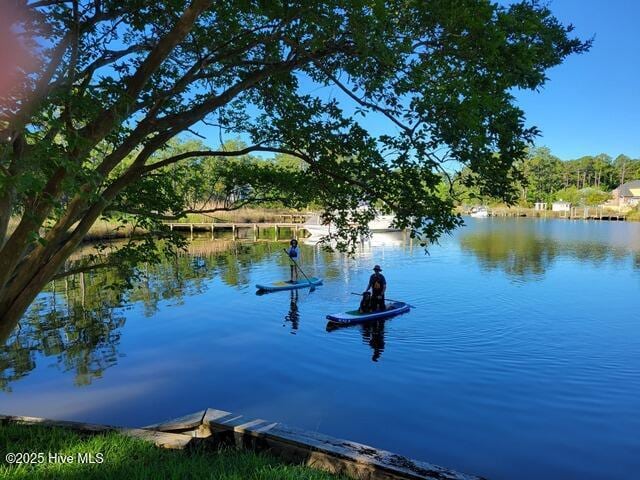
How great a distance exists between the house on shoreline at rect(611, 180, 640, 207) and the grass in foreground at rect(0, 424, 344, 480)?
368 feet

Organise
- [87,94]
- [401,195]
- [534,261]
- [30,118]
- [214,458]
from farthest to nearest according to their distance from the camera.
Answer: [534,261]
[401,195]
[87,94]
[214,458]
[30,118]

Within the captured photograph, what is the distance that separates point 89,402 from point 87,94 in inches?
322

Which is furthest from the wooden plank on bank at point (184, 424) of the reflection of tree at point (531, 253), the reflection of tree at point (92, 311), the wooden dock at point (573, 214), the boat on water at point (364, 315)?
the wooden dock at point (573, 214)

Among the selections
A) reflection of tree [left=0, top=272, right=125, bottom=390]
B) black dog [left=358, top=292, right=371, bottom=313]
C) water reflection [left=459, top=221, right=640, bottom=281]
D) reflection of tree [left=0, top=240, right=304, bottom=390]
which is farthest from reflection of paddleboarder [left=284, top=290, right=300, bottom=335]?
water reflection [left=459, top=221, right=640, bottom=281]

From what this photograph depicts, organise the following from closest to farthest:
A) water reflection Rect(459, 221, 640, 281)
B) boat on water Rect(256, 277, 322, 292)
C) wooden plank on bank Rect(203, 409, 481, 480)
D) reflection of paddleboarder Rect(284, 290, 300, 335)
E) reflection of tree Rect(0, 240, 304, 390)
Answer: wooden plank on bank Rect(203, 409, 481, 480)
reflection of tree Rect(0, 240, 304, 390)
reflection of paddleboarder Rect(284, 290, 300, 335)
boat on water Rect(256, 277, 322, 292)
water reflection Rect(459, 221, 640, 281)

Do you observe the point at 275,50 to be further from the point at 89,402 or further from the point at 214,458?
the point at 89,402

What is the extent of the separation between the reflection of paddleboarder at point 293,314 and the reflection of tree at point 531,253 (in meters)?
13.2

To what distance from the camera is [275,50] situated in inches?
274

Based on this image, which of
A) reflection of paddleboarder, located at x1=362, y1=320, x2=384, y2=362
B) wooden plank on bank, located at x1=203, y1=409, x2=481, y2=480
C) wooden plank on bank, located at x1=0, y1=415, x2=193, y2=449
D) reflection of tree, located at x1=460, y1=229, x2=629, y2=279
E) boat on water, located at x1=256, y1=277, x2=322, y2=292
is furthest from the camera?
reflection of tree, located at x1=460, y1=229, x2=629, y2=279

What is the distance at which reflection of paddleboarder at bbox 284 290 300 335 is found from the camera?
17.8 metres

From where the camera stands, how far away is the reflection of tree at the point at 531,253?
30.4 metres

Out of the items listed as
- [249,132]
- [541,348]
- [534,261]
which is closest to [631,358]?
Result: [541,348]

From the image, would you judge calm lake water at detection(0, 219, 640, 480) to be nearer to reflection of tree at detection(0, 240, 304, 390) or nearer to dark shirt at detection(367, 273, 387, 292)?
reflection of tree at detection(0, 240, 304, 390)

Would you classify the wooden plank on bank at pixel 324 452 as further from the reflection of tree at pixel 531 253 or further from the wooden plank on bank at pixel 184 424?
the reflection of tree at pixel 531 253
